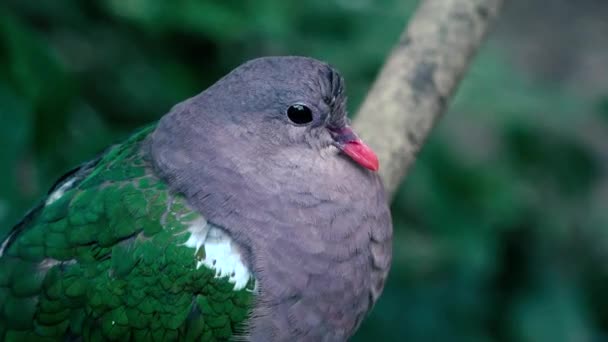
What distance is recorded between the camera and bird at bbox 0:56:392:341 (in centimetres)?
193

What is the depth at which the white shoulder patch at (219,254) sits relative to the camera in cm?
192

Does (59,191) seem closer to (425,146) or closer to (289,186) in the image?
(289,186)

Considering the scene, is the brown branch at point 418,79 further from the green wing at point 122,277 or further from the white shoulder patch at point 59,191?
the white shoulder patch at point 59,191

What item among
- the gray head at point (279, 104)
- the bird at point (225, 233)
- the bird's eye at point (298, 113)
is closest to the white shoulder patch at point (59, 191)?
the bird at point (225, 233)

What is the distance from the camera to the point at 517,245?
3566mm

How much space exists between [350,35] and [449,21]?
0.62 metres

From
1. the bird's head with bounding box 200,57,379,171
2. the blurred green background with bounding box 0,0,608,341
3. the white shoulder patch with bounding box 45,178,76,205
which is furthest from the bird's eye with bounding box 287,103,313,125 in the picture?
the blurred green background with bounding box 0,0,608,341

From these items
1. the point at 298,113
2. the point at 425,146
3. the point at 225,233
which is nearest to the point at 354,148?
the point at 298,113

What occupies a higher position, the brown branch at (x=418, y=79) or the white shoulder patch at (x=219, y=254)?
the brown branch at (x=418, y=79)

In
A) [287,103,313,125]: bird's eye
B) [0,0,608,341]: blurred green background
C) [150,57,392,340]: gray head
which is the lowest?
[0,0,608,341]: blurred green background

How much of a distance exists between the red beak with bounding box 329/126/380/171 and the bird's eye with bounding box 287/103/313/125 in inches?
3.2

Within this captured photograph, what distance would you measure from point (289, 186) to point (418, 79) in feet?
1.78

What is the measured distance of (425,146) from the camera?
298 cm

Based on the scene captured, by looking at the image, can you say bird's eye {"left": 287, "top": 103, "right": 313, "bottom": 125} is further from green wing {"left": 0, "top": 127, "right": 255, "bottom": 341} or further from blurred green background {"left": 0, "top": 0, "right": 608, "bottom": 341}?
blurred green background {"left": 0, "top": 0, "right": 608, "bottom": 341}
